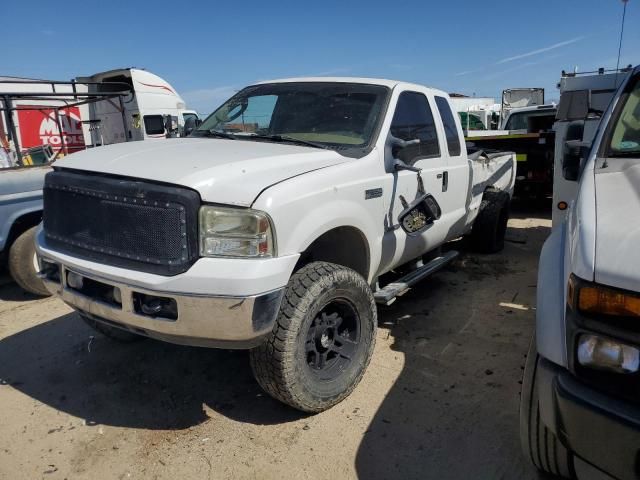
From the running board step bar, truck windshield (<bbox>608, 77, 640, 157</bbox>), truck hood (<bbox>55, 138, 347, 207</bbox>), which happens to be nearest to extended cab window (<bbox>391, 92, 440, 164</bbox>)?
truck hood (<bbox>55, 138, 347, 207</bbox>)

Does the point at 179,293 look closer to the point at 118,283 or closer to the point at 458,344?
the point at 118,283

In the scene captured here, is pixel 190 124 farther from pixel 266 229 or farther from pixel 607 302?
pixel 607 302

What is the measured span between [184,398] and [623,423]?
8.27 ft

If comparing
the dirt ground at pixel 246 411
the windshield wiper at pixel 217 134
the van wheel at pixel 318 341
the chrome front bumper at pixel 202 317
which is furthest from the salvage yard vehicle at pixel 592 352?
the windshield wiper at pixel 217 134

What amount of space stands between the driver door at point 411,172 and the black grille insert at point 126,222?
5.06 feet

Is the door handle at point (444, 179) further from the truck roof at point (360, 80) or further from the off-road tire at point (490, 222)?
the off-road tire at point (490, 222)

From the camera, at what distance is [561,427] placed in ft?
5.80

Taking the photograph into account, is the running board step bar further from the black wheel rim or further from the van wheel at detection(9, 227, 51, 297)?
the van wheel at detection(9, 227, 51, 297)

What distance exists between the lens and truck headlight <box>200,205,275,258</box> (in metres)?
2.45

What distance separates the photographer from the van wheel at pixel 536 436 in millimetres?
2168

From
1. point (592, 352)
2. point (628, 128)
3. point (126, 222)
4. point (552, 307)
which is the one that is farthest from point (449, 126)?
point (592, 352)

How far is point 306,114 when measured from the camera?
381 centimetres

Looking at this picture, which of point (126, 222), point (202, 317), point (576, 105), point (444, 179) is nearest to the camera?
point (202, 317)

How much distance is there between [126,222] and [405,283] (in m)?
2.23
